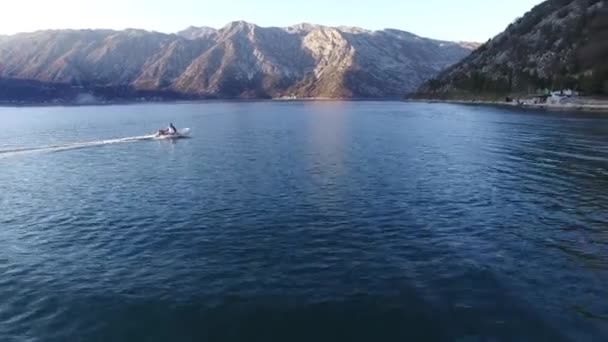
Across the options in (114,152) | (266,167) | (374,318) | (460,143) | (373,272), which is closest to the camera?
(374,318)

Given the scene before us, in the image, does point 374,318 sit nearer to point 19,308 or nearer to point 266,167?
point 19,308

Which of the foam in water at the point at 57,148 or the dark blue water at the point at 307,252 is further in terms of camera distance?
the foam in water at the point at 57,148

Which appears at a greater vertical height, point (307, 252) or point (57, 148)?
point (57, 148)

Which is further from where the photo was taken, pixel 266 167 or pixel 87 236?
pixel 266 167

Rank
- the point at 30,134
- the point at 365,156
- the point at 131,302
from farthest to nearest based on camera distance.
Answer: the point at 30,134, the point at 365,156, the point at 131,302

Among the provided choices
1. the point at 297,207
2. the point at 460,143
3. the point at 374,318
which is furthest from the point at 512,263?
the point at 460,143

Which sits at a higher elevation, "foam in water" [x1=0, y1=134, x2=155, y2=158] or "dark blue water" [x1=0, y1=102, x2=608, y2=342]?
"foam in water" [x1=0, y1=134, x2=155, y2=158]

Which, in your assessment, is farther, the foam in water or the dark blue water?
the foam in water

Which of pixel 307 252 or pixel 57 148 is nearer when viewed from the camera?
pixel 307 252
